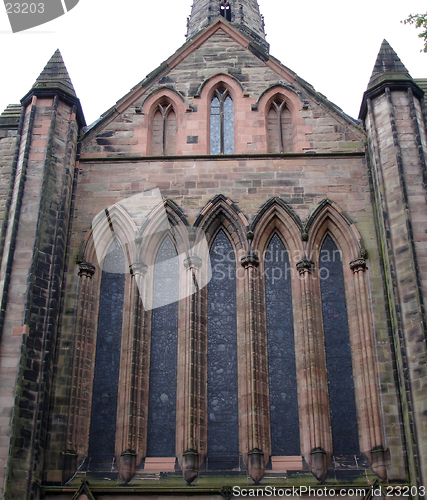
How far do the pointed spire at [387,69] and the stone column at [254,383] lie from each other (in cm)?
435

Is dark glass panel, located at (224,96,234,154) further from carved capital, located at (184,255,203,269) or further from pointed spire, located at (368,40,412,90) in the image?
pointed spire, located at (368,40,412,90)

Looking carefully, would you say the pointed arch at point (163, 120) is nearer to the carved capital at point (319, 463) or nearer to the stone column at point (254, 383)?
the stone column at point (254, 383)

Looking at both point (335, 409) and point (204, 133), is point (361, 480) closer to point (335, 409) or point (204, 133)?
point (335, 409)

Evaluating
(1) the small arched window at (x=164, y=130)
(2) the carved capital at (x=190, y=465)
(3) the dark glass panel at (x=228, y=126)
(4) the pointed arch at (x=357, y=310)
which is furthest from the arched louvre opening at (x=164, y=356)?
(4) the pointed arch at (x=357, y=310)

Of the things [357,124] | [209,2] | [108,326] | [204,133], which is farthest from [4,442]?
[209,2]

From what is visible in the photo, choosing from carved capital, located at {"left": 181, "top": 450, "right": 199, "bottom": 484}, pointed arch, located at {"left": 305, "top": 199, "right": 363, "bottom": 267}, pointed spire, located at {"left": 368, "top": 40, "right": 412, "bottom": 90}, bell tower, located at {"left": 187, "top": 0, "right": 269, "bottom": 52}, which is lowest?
carved capital, located at {"left": 181, "top": 450, "right": 199, "bottom": 484}

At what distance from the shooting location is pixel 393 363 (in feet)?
42.5

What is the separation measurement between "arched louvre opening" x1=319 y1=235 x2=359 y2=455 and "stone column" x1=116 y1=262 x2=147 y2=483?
10.5 feet

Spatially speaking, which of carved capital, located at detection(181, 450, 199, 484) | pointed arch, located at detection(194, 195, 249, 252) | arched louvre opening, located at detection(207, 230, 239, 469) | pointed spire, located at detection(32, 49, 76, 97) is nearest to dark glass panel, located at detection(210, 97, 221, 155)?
pointed arch, located at detection(194, 195, 249, 252)

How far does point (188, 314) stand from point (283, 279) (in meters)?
1.91

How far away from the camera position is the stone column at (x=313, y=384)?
12.5 metres

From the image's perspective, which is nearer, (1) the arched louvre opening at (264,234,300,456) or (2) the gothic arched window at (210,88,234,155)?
(1) the arched louvre opening at (264,234,300,456)

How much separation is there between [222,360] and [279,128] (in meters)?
5.28

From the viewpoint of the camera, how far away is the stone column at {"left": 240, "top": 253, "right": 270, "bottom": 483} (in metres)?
12.5
